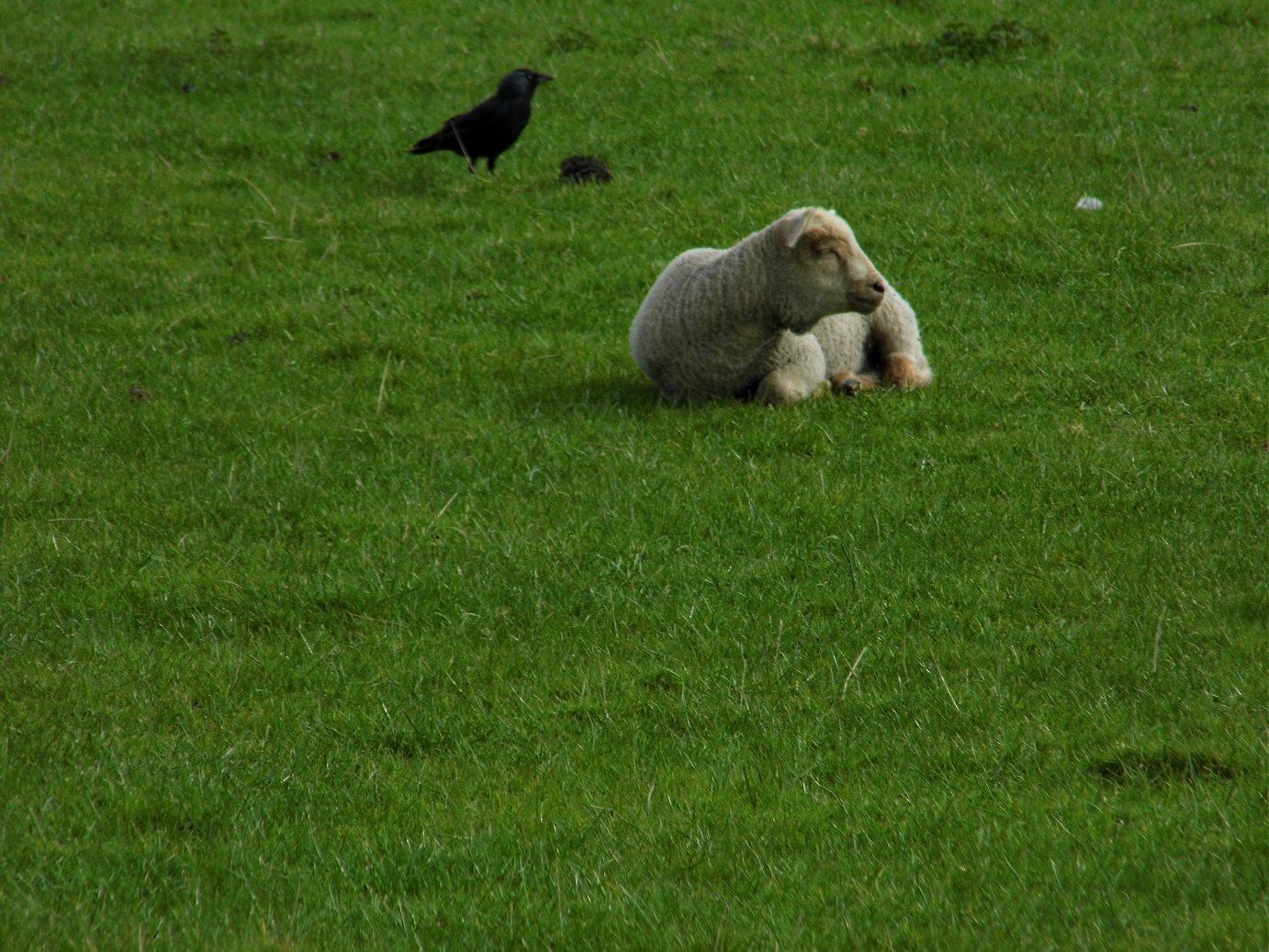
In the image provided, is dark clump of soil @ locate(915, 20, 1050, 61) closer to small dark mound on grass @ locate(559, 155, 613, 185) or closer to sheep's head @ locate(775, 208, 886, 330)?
small dark mound on grass @ locate(559, 155, 613, 185)

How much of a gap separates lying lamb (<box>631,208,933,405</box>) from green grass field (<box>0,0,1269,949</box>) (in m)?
0.29

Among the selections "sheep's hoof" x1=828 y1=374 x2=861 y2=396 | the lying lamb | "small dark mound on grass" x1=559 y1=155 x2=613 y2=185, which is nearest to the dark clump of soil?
"small dark mound on grass" x1=559 y1=155 x2=613 y2=185

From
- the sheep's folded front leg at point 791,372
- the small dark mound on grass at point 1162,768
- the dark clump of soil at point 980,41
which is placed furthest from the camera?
the dark clump of soil at point 980,41

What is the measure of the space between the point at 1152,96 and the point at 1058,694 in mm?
10487

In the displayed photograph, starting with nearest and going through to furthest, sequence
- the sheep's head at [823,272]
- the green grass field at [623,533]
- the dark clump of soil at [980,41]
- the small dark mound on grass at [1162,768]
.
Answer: the green grass field at [623,533], the small dark mound on grass at [1162,768], the sheep's head at [823,272], the dark clump of soil at [980,41]

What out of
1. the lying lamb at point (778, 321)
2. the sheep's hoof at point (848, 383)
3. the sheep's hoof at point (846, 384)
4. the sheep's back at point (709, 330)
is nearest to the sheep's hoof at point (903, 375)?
the lying lamb at point (778, 321)

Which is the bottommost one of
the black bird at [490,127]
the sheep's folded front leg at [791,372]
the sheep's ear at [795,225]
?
the sheep's folded front leg at [791,372]

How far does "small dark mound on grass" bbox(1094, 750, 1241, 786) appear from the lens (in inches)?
203

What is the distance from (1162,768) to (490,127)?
978 centimetres

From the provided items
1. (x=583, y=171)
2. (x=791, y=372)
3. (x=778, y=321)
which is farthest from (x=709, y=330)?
(x=583, y=171)

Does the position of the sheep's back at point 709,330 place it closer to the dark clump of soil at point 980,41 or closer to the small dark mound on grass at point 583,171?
the small dark mound on grass at point 583,171

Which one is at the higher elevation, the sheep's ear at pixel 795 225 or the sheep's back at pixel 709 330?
the sheep's ear at pixel 795 225

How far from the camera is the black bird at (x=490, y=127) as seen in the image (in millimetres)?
13609

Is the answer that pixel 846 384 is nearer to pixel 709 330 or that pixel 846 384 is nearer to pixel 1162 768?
pixel 709 330
